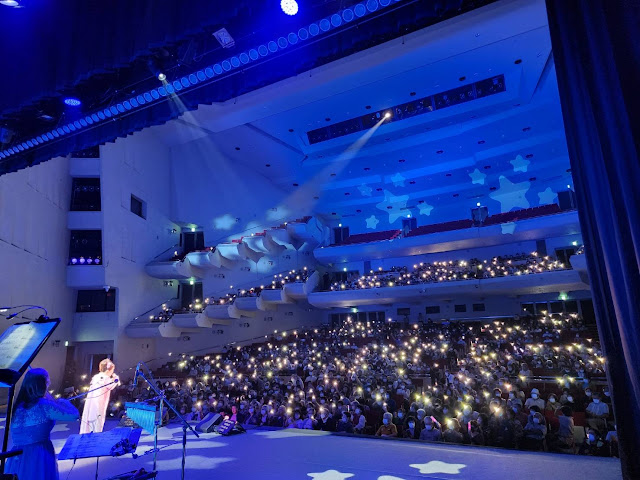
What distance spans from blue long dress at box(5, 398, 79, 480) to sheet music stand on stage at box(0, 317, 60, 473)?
40cm

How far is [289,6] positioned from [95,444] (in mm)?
3705

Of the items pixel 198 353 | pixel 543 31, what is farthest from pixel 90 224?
pixel 543 31

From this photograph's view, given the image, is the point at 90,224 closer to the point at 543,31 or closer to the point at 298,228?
the point at 298,228

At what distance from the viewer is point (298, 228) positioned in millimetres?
19469

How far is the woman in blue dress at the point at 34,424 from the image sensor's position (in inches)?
118

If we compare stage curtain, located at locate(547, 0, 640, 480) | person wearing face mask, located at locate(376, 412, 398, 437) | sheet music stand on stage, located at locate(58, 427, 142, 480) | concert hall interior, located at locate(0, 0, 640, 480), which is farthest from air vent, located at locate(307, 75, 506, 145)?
sheet music stand on stage, located at locate(58, 427, 142, 480)

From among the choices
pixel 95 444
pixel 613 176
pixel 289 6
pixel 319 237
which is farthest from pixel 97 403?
pixel 319 237

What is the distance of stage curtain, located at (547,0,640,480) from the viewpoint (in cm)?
154

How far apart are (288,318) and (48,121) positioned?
64.2ft

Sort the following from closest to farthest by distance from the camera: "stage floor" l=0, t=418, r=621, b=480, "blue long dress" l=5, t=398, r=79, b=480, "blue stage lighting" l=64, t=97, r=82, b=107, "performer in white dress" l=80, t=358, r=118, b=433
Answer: "blue long dress" l=5, t=398, r=79, b=480 < "blue stage lighting" l=64, t=97, r=82, b=107 < "stage floor" l=0, t=418, r=621, b=480 < "performer in white dress" l=80, t=358, r=118, b=433

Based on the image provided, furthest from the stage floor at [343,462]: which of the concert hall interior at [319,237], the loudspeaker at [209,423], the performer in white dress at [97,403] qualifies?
the loudspeaker at [209,423]

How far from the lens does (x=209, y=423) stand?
22.0ft

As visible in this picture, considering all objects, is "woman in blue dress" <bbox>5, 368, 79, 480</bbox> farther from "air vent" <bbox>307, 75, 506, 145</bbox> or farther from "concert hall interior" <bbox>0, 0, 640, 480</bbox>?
"air vent" <bbox>307, 75, 506, 145</bbox>

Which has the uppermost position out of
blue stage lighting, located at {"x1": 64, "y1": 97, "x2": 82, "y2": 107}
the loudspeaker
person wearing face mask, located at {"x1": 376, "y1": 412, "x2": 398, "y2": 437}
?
blue stage lighting, located at {"x1": 64, "y1": 97, "x2": 82, "y2": 107}
